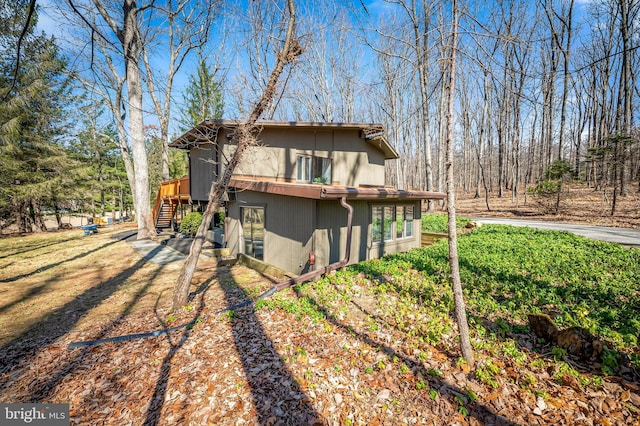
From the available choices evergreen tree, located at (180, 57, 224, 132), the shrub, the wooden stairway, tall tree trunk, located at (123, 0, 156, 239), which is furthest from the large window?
evergreen tree, located at (180, 57, 224, 132)

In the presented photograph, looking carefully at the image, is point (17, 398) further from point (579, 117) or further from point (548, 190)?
point (579, 117)

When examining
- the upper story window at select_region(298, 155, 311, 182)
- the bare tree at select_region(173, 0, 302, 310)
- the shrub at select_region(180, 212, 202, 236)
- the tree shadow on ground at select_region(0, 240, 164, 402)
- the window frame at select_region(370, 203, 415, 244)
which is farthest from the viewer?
the shrub at select_region(180, 212, 202, 236)

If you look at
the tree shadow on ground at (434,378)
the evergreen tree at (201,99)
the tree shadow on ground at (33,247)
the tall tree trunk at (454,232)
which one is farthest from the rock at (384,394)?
the evergreen tree at (201,99)

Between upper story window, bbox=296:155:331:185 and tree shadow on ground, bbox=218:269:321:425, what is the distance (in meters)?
7.14

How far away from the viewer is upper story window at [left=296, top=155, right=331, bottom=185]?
10.9 m

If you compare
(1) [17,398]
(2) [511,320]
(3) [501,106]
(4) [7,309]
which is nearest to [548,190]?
(3) [501,106]

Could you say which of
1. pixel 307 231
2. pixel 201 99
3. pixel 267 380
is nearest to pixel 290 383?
pixel 267 380

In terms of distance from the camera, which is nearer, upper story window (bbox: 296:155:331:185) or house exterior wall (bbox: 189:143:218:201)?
upper story window (bbox: 296:155:331:185)

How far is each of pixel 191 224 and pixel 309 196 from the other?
9920mm

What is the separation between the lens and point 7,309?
571cm

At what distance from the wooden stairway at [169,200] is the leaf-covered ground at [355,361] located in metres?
9.66

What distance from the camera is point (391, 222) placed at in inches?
389

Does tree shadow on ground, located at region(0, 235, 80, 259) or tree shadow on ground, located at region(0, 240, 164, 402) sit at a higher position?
tree shadow on ground, located at region(0, 240, 164, 402)

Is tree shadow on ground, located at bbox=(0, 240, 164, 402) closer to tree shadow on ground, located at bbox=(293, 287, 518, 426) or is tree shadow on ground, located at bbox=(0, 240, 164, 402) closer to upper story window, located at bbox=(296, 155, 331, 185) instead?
tree shadow on ground, located at bbox=(293, 287, 518, 426)
